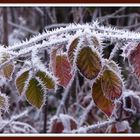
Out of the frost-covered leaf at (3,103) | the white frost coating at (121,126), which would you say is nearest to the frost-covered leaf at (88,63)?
the frost-covered leaf at (3,103)

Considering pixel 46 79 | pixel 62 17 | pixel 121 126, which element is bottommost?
pixel 121 126

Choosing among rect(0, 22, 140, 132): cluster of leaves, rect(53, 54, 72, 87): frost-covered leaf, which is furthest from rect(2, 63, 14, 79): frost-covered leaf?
rect(53, 54, 72, 87): frost-covered leaf

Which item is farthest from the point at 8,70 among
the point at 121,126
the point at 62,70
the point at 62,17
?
the point at 62,17

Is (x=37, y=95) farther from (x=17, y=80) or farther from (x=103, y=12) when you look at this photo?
(x=103, y=12)

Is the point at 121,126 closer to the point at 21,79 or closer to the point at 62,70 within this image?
the point at 62,70

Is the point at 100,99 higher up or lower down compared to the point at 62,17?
lower down

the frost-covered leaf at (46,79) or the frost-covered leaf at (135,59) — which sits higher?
the frost-covered leaf at (135,59)

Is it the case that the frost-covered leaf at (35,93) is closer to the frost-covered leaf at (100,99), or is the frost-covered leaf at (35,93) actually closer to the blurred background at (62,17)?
the frost-covered leaf at (100,99)

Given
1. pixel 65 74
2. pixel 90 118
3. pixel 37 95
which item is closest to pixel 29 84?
pixel 37 95
